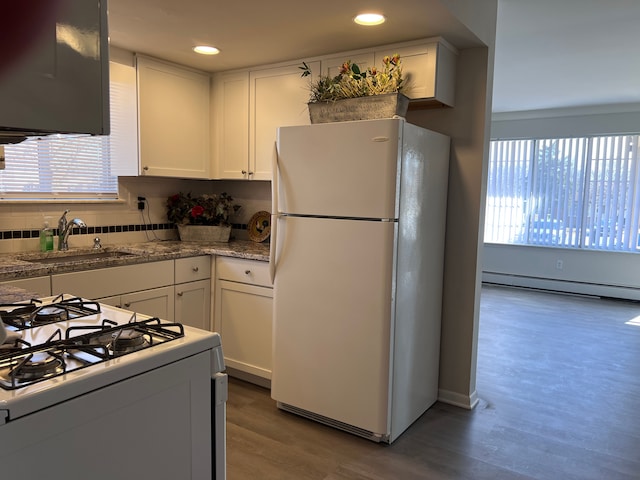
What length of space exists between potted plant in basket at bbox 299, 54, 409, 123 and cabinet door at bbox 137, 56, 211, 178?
1.19 meters

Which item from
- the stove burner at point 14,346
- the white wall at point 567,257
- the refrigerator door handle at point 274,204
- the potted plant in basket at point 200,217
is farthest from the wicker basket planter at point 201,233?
the white wall at point 567,257

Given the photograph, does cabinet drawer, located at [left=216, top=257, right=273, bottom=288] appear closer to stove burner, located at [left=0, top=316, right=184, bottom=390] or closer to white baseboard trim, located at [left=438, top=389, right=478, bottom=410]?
white baseboard trim, located at [left=438, top=389, right=478, bottom=410]

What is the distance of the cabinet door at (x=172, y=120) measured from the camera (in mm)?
3270

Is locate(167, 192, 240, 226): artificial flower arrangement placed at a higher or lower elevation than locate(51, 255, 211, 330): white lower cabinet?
higher

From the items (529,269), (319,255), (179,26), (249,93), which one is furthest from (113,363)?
(529,269)

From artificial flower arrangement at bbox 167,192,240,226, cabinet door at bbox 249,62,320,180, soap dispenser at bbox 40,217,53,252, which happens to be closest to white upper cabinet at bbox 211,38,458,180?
cabinet door at bbox 249,62,320,180

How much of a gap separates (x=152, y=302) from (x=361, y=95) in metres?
1.71

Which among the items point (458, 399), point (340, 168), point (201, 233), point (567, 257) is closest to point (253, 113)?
point (201, 233)

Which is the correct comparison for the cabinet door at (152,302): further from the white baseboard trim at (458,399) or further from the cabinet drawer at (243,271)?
the white baseboard trim at (458,399)

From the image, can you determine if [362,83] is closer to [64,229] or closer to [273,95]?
[273,95]

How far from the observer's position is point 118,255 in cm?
320

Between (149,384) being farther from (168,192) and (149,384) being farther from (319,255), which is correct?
(168,192)

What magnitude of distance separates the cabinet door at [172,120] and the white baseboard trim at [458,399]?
2.26 meters

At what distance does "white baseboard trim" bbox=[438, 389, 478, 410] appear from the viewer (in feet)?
9.85
